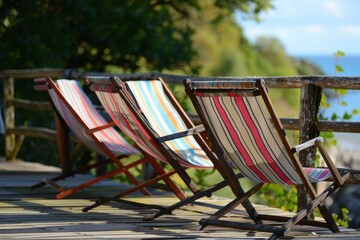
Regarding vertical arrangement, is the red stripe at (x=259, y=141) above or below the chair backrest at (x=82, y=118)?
below

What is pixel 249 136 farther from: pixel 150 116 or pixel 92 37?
pixel 92 37

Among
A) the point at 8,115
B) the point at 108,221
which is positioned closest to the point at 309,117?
the point at 108,221

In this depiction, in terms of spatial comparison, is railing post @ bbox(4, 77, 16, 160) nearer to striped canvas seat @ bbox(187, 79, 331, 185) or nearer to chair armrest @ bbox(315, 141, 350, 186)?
striped canvas seat @ bbox(187, 79, 331, 185)

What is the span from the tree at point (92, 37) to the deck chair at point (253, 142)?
6.67 m

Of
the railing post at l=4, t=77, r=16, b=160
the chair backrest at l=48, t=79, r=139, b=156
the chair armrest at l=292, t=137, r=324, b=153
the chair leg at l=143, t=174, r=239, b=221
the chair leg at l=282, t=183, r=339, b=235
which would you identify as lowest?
the chair leg at l=282, t=183, r=339, b=235

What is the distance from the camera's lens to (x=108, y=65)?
14.9 metres

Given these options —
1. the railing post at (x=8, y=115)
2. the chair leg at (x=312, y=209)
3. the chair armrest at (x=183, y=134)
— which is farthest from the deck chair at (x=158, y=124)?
the railing post at (x=8, y=115)

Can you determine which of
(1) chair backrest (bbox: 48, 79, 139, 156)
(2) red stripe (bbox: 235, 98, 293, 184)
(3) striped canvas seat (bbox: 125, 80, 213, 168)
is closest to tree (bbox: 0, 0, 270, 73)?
(1) chair backrest (bbox: 48, 79, 139, 156)

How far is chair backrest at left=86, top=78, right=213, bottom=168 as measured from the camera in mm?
5223

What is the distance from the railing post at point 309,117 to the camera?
5.39 m

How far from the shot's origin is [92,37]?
540 inches

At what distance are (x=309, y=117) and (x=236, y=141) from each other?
0.93 metres

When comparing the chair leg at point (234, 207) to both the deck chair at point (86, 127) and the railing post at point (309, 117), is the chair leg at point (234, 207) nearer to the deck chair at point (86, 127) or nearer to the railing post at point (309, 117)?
the railing post at point (309, 117)

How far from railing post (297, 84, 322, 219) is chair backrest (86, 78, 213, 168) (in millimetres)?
577
